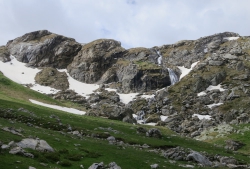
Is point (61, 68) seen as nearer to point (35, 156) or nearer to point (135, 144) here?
point (135, 144)

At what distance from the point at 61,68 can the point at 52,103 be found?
8970 centimetres

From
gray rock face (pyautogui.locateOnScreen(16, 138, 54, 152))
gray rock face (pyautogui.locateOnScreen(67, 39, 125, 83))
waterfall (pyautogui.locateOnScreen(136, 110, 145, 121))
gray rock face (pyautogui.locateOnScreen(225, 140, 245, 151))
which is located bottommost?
gray rock face (pyautogui.locateOnScreen(16, 138, 54, 152))

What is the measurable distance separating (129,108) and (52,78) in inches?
3678

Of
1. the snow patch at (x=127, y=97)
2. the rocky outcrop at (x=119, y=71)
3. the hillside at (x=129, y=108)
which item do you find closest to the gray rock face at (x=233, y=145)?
the hillside at (x=129, y=108)

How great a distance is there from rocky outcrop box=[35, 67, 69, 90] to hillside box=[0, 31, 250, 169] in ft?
2.03

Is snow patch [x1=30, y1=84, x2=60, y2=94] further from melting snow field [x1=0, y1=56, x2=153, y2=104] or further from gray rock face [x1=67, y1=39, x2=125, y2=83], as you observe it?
gray rock face [x1=67, y1=39, x2=125, y2=83]

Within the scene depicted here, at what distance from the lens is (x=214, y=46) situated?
625ft

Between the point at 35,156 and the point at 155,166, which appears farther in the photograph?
the point at 155,166

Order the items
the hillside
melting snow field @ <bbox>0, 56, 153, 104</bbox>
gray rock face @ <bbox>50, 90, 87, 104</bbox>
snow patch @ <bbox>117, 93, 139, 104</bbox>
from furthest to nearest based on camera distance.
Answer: melting snow field @ <bbox>0, 56, 153, 104</bbox> < snow patch @ <bbox>117, 93, 139, 104</bbox> < gray rock face @ <bbox>50, 90, 87, 104</bbox> < the hillside

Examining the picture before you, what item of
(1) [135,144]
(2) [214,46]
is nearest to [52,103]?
(1) [135,144]

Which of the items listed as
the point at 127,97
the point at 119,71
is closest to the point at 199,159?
the point at 127,97

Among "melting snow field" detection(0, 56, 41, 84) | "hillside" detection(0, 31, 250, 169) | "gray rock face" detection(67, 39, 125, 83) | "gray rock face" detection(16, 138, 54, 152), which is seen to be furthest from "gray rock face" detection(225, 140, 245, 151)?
"melting snow field" detection(0, 56, 41, 84)

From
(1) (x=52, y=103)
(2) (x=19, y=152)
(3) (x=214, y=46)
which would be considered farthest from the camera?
(3) (x=214, y=46)

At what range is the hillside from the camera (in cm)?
3033
